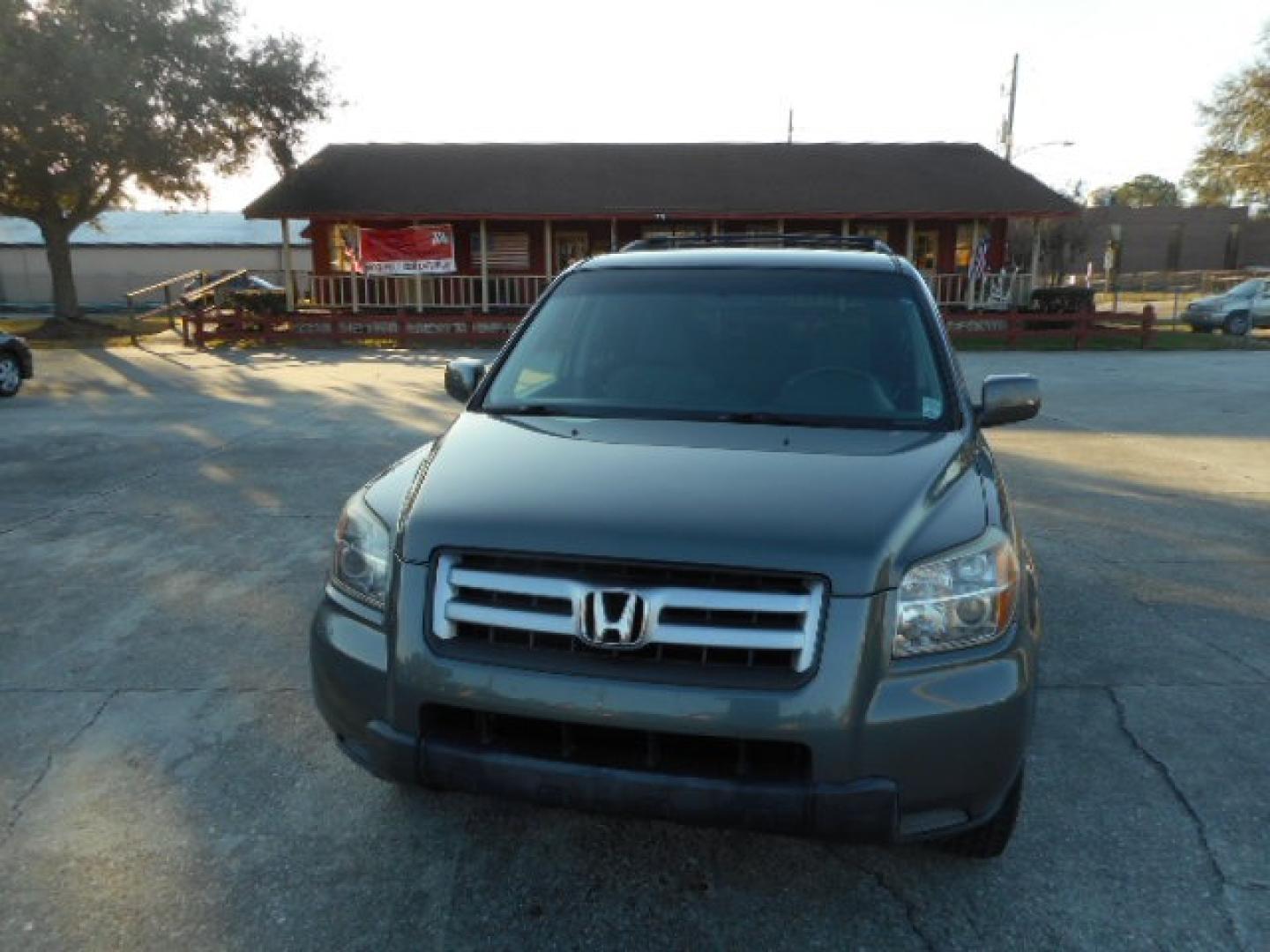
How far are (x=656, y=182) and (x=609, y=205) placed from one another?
233 centimetres

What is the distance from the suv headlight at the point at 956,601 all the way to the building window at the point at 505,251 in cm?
2535

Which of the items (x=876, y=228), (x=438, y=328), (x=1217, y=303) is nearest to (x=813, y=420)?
(x=438, y=328)

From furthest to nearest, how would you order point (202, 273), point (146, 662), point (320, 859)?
point (202, 273) → point (146, 662) → point (320, 859)

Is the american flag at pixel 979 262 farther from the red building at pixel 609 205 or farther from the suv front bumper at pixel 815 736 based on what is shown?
the suv front bumper at pixel 815 736

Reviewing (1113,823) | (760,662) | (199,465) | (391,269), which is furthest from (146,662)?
(391,269)

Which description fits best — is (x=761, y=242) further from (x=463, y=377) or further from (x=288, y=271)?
(x=288, y=271)

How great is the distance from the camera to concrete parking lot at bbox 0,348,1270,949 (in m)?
2.48

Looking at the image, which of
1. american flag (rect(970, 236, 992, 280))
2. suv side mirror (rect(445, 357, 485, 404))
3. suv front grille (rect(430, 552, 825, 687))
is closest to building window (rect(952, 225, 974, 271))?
american flag (rect(970, 236, 992, 280))

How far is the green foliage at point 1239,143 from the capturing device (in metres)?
40.6

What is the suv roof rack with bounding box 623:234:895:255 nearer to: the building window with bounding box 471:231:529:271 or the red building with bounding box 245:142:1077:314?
the red building with bounding box 245:142:1077:314

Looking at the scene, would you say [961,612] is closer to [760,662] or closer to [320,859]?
[760,662]

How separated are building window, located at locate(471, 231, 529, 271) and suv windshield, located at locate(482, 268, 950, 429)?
23481mm

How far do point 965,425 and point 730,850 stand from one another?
165 cm

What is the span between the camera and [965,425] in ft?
10.6
